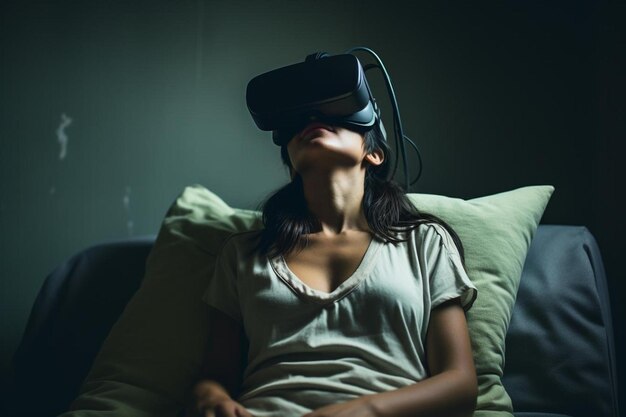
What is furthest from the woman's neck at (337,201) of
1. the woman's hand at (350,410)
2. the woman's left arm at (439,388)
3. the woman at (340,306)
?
the woman's hand at (350,410)

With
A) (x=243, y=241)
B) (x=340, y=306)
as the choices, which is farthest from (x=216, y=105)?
(x=340, y=306)

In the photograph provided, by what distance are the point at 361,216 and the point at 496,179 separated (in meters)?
0.62

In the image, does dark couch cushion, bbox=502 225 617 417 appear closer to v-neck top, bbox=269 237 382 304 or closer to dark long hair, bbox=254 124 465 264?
dark long hair, bbox=254 124 465 264

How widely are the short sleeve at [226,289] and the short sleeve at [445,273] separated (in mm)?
336

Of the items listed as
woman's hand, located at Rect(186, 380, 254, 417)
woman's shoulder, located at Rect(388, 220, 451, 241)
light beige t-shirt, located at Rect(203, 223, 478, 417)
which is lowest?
woman's hand, located at Rect(186, 380, 254, 417)

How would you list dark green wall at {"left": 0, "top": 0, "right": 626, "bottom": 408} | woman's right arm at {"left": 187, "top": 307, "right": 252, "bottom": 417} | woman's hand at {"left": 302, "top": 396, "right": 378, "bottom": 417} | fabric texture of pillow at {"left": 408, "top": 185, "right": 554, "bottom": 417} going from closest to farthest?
woman's hand at {"left": 302, "top": 396, "right": 378, "bottom": 417} → woman's right arm at {"left": 187, "top": 307, "right": 252, "bottom": 417} → fabric texture of pillow at {"left": 408, "top": 185, "right": 554, "bottom": 417} → dark green wall at {"left": 0, "top": 0, "right": 626, "bottom": 408}

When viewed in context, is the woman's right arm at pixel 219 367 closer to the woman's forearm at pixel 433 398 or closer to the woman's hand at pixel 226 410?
the woman's hand at pixel 226 410

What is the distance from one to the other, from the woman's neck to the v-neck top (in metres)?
0.09

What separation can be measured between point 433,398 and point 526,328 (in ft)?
1.15

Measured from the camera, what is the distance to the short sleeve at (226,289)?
110 centimetres

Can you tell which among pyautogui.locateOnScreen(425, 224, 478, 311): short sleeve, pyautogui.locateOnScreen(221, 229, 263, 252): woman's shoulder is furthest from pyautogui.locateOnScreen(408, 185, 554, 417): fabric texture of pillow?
pyautogui.locateOnScreen(221, 229, 263, 252): woman's shoulder

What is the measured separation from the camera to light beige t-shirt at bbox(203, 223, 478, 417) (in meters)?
0.95

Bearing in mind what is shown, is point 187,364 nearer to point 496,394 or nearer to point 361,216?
point 361,216

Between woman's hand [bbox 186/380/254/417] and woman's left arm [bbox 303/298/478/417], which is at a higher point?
woman's left arm [bbox 303/298/478/417]
